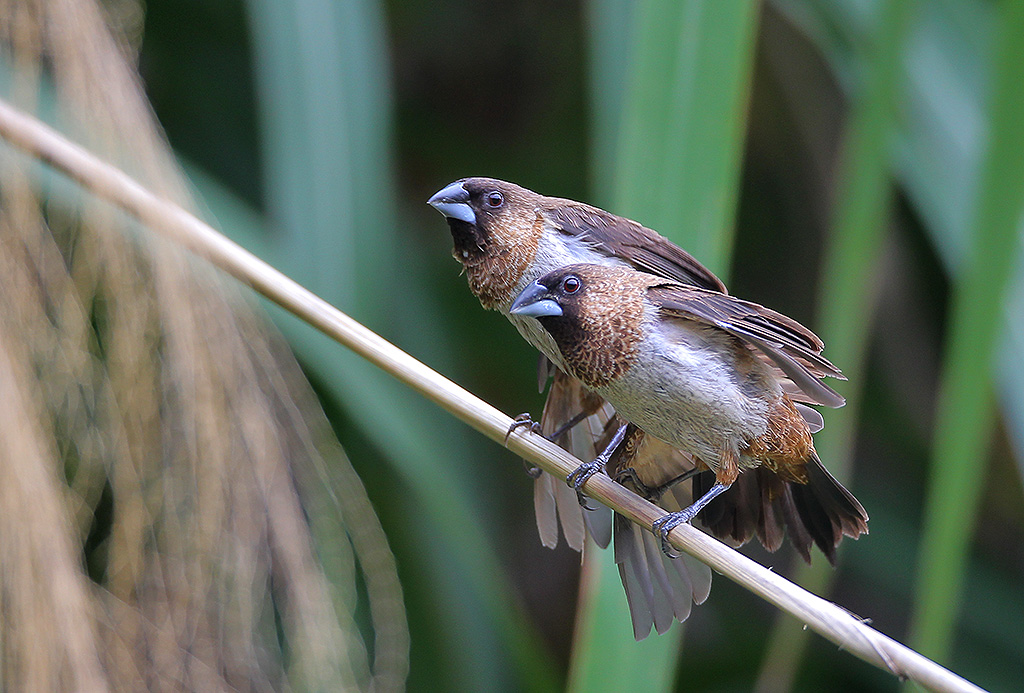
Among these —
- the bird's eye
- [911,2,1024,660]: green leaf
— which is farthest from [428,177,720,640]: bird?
[911,2,1024,660]: green leaf

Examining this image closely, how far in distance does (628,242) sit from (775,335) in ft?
1.60

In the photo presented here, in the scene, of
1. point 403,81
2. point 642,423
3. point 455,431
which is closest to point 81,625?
point 642,423

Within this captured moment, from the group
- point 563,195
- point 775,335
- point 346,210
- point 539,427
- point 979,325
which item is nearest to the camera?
point 979,325

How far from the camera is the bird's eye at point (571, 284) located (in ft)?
5.29

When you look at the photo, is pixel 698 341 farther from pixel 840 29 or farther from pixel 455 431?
pixel 455 431

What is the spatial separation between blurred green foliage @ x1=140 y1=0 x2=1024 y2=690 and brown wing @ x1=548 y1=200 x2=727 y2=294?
181mm

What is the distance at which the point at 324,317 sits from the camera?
1388 millimetres

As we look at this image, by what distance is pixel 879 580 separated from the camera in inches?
145

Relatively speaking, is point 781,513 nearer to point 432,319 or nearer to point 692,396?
point 692,396

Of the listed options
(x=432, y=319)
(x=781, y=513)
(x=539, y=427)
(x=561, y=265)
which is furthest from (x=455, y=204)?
(x=432, y=319)

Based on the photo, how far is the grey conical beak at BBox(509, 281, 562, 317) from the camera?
1.58 m

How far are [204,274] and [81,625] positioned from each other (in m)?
0.56

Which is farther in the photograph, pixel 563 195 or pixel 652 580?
pixel 563 195

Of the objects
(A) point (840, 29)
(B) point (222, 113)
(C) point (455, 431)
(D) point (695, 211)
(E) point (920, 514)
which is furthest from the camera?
(E) point (920, 514)
